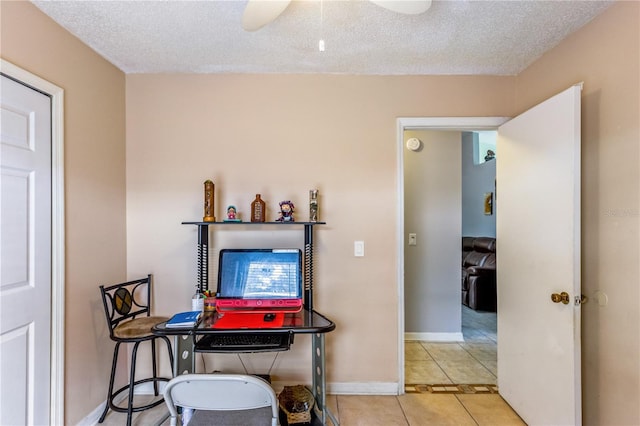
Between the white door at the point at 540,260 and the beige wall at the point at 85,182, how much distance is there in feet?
9.05

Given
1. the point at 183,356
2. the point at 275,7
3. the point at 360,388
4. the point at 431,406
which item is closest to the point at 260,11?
the point at 275,7

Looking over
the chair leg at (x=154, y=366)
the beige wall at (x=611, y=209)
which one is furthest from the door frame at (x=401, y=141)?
the chair leg at (x=154, y=366)

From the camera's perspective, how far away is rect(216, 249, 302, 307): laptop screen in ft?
6.63

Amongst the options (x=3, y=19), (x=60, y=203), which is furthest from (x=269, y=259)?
(x=3, y=19)

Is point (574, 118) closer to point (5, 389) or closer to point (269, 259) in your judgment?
point (269, 259)

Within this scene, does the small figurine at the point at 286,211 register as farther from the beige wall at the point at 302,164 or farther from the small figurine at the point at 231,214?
the small figurine at the point at 231,214

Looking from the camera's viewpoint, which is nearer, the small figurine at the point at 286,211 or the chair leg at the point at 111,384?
the chair leg at the point at 111,384

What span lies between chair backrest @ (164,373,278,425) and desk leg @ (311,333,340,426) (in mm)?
745

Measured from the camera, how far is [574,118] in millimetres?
1590

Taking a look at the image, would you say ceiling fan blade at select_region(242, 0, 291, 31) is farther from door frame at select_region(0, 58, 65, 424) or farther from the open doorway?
the open doorway

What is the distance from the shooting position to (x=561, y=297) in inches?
65.2

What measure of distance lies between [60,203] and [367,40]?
2.01m

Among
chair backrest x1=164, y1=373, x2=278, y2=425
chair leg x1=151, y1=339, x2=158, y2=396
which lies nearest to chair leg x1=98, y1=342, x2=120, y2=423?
chair leg x1=151, y1=339, x2=158, y2=396

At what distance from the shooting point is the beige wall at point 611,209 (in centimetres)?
144
